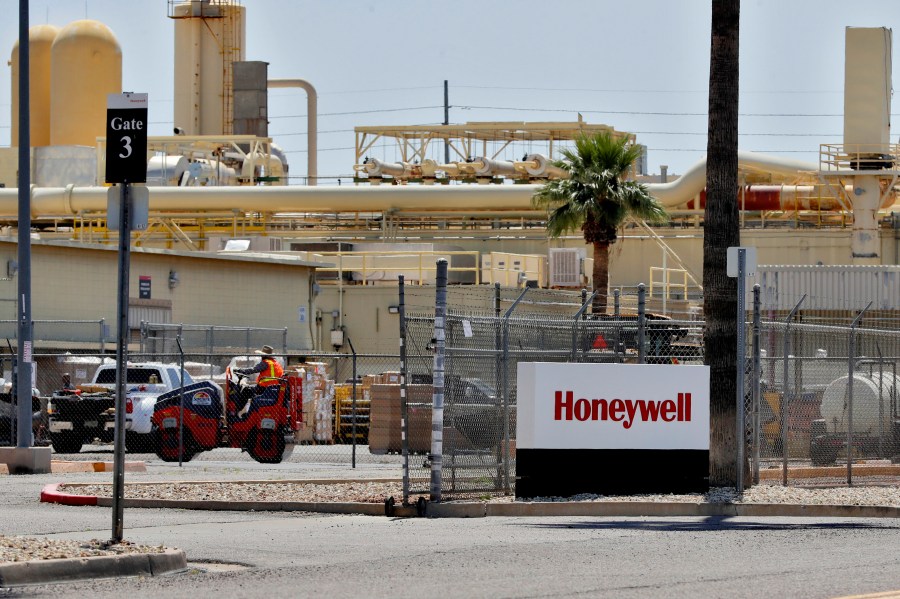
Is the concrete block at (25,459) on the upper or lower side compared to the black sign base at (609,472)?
lower

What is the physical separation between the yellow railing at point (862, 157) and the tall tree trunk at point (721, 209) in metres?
27.2

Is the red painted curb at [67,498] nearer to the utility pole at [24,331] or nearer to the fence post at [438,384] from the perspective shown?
the fence post at [438,384]

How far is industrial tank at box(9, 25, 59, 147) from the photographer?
6197 centimetres

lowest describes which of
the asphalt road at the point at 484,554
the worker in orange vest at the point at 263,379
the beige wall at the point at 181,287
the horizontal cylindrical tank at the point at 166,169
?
the asphalt road at the point at 484,554

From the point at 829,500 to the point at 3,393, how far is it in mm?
15174

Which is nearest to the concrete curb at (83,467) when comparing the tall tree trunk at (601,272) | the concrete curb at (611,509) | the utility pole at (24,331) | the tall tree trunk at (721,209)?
the utility pole at (24,331)

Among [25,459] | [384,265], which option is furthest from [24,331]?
[384,265]

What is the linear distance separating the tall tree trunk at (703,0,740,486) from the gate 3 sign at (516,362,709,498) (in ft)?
1.87

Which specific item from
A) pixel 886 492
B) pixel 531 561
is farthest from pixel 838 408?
pixel 531 561

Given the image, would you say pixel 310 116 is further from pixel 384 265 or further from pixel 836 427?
pixel 836 427

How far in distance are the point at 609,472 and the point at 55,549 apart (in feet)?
25.2

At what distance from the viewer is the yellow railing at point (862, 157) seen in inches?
1745

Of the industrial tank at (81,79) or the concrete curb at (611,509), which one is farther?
the industrial tank at (81,79)

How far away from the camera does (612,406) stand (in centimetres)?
1684
